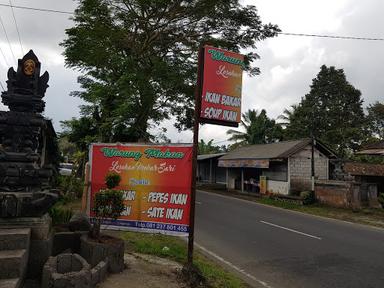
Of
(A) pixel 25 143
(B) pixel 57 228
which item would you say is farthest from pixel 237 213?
(A) pixel 25 143

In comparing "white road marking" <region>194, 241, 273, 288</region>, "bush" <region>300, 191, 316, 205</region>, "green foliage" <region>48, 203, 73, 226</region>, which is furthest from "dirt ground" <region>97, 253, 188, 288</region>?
"bush" <region>300, 191, 316, 205</region>

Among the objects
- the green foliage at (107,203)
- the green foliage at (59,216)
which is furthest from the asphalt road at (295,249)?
the green foliage at (59,216)

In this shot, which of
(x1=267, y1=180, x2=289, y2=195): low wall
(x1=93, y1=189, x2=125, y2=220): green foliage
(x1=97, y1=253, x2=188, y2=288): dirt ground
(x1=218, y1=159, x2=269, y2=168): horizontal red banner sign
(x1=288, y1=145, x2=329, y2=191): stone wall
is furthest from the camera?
(x1=218, y1=159, x2=269, y2=168): horizontal red banner sign

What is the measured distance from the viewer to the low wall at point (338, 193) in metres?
21.0

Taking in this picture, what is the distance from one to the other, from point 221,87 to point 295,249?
5315mm

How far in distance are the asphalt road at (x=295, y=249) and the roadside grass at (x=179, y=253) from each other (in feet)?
1.63

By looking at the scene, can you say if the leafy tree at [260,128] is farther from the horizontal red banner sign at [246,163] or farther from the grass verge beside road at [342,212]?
the grass verge beside road at [342,212]

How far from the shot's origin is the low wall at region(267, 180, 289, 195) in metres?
26.2

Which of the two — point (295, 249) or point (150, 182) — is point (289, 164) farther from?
point (150, 182)

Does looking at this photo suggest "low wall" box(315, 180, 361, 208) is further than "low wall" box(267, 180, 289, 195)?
No

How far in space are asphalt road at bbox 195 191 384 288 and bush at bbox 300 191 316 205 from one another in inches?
261

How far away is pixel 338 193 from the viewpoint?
861 inches

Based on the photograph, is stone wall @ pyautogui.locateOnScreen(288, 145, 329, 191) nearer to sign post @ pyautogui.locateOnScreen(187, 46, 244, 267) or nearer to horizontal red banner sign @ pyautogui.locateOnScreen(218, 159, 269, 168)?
horizontal red banner sign @ pyautogui.locateOnScreen(218, 159, 269, 168)

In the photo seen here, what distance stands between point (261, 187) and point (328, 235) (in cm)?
1600
